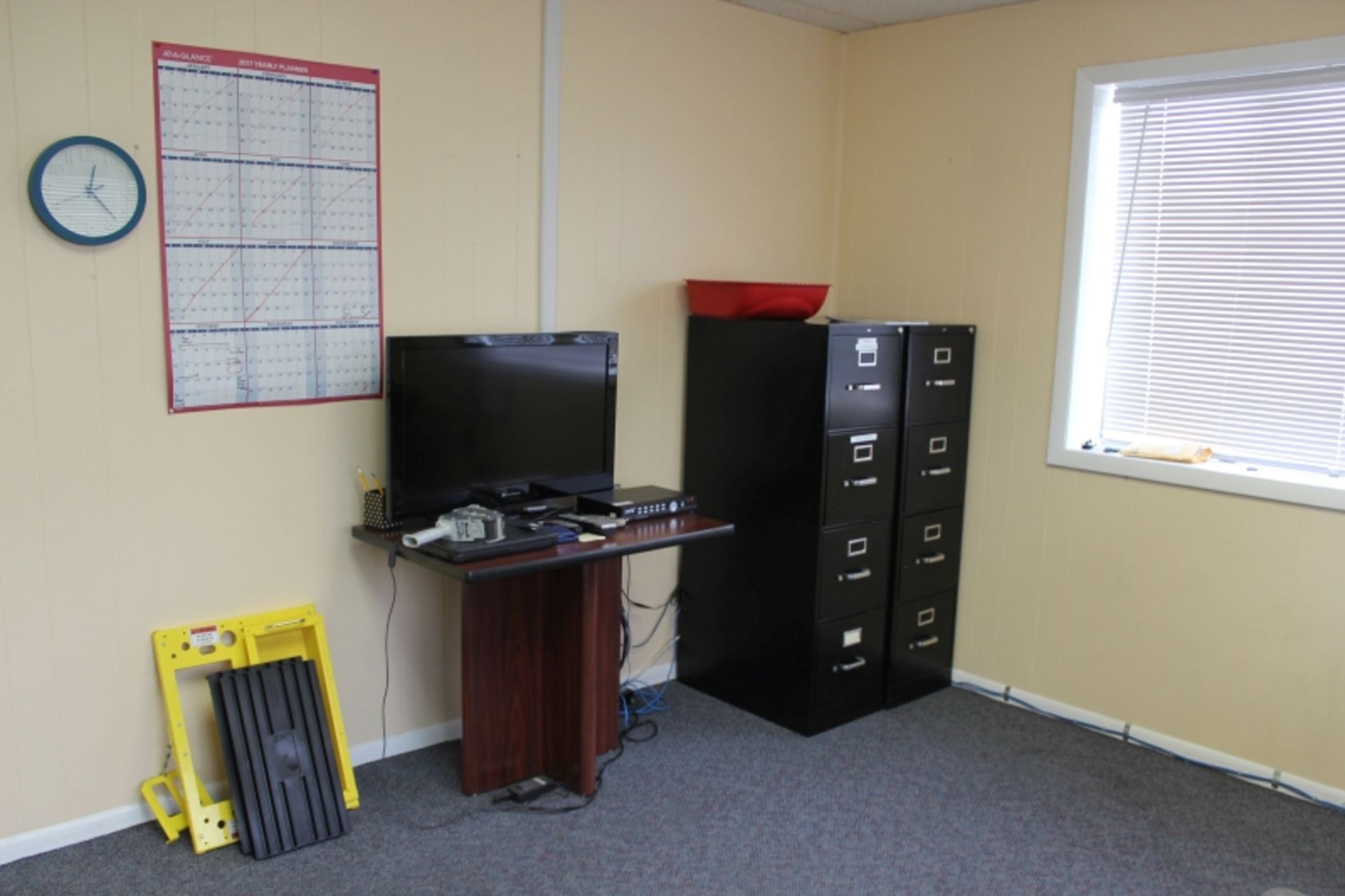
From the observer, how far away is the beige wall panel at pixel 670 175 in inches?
138

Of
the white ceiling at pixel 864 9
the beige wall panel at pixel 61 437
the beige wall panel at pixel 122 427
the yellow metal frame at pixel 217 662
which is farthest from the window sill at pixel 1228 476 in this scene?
the beige wall panel at pixel 61 437

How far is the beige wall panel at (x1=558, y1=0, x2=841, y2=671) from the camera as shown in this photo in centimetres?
350

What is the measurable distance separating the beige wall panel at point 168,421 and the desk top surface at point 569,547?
0.99ft

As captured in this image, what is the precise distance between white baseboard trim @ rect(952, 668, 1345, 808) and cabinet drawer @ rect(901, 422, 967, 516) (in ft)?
2.21

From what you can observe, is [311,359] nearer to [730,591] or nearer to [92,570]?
[92,570]

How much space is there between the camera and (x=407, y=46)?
3029mm

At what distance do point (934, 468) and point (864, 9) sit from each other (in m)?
1.60

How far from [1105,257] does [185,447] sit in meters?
2.85

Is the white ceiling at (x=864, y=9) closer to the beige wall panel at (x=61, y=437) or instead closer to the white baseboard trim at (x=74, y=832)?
the beige wall panel at (x=61, y=437)

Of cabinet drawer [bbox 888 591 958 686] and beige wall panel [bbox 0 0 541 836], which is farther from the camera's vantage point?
cabinet drawer [bbox 888 591 958 686]

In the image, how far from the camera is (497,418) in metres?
3.09

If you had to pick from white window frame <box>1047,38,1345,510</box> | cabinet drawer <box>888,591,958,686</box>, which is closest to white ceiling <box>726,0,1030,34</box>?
white window frame <box>1047,38,1345,510</box>

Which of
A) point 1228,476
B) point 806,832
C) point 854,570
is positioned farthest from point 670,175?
point 806,832

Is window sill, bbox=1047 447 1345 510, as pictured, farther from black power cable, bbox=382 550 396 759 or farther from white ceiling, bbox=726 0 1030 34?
black power cable, bbox=382 550 396 759
